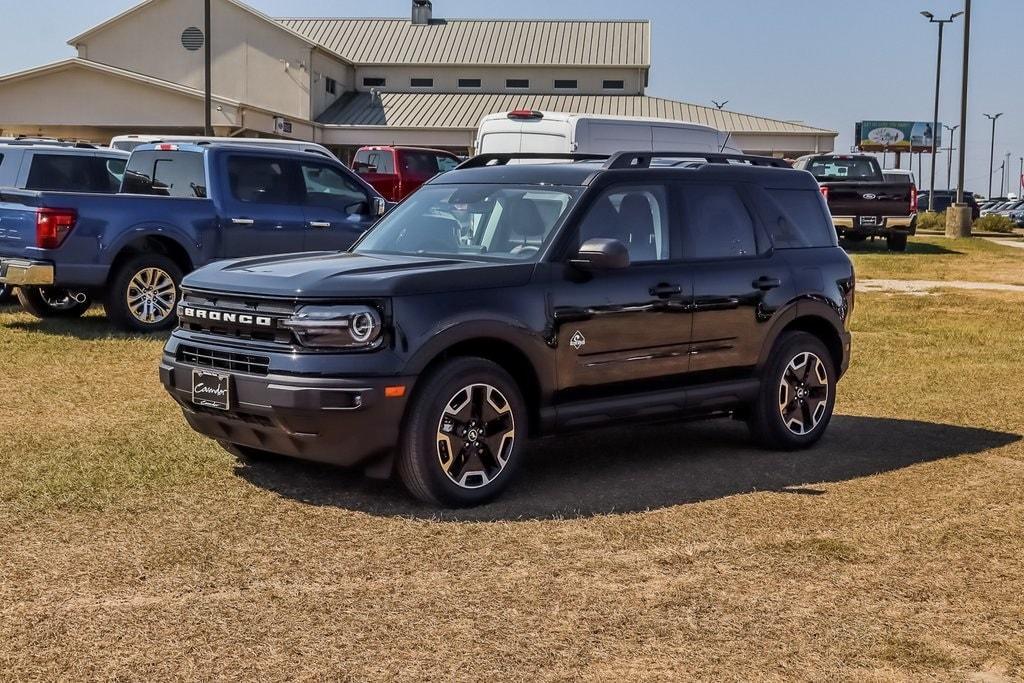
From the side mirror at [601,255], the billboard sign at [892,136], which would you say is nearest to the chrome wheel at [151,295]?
the side mirror at [601,255]

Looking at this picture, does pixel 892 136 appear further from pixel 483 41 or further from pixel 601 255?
pixel 601 255

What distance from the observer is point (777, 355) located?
27.2ft

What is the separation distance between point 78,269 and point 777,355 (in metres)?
7.69

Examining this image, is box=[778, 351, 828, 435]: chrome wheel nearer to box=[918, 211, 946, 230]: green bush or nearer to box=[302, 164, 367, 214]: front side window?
box=[302, 164, 367, 214]: front side window

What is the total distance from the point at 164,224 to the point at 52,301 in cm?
207

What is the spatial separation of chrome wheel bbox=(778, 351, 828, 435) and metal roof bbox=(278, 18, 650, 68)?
49350 mm

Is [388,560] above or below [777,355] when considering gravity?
below

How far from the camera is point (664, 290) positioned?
7578 millimetres

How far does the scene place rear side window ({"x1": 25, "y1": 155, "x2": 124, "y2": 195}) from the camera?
16062 mm

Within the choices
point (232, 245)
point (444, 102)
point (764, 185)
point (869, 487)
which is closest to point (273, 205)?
point (232, 245)

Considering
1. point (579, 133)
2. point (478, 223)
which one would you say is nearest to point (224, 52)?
point (579, 133)

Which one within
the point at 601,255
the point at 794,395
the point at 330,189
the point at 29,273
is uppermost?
the point at 330,189

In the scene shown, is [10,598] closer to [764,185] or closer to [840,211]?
[764,185]

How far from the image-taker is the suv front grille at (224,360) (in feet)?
21.4
